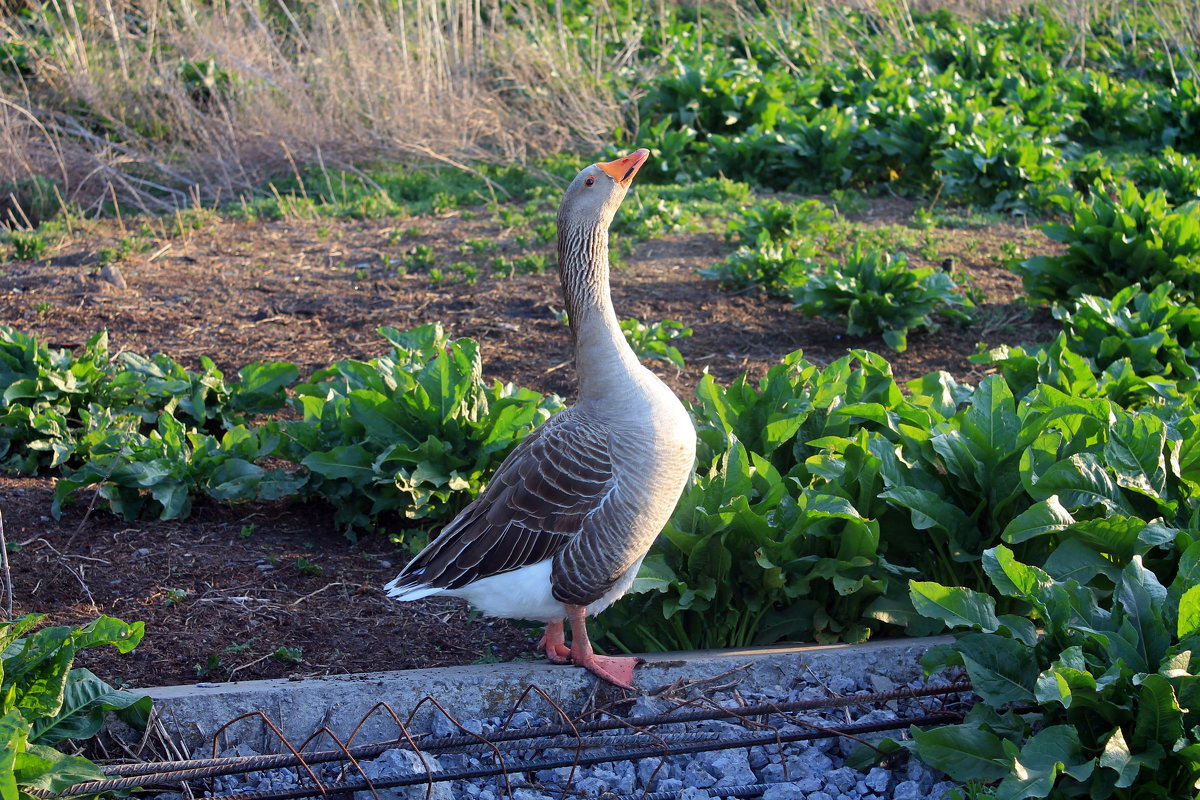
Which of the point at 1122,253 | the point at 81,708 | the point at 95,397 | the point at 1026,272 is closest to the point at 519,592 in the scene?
the point at 81,708

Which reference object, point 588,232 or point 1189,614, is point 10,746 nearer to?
point 588,232

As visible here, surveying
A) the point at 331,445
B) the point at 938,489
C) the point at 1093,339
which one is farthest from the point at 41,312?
the point at 1093,339

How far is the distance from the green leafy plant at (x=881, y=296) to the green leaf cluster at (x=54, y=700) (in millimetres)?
4483

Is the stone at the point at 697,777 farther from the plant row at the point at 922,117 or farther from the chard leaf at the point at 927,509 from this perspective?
the plant row at the point at 922,117

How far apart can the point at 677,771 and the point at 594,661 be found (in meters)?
0.44

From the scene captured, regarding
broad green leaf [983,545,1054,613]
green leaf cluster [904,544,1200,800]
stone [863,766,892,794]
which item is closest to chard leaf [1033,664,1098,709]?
green leaf cluster [904,544,1200,800]

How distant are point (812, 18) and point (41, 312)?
34.4ft

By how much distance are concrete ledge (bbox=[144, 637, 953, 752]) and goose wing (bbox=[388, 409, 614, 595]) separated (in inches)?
12.7

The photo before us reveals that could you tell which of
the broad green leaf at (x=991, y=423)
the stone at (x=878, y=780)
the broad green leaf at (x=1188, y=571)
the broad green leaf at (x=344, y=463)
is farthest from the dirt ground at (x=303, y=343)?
the broad green leaf at (x=1188, y=571)

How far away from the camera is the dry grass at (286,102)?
9.34 m

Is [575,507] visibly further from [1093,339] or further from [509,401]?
[1093,339]

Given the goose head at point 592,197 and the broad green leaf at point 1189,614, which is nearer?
the broad green leaf at point 1189,614

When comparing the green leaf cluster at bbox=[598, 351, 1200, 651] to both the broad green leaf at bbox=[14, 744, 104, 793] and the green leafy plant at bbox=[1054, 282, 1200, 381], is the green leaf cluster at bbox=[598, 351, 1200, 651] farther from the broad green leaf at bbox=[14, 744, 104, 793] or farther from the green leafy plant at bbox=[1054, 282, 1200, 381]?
the broad green leaf at bbox=[14, 744, 104, 793]

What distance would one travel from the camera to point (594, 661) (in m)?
3.16
